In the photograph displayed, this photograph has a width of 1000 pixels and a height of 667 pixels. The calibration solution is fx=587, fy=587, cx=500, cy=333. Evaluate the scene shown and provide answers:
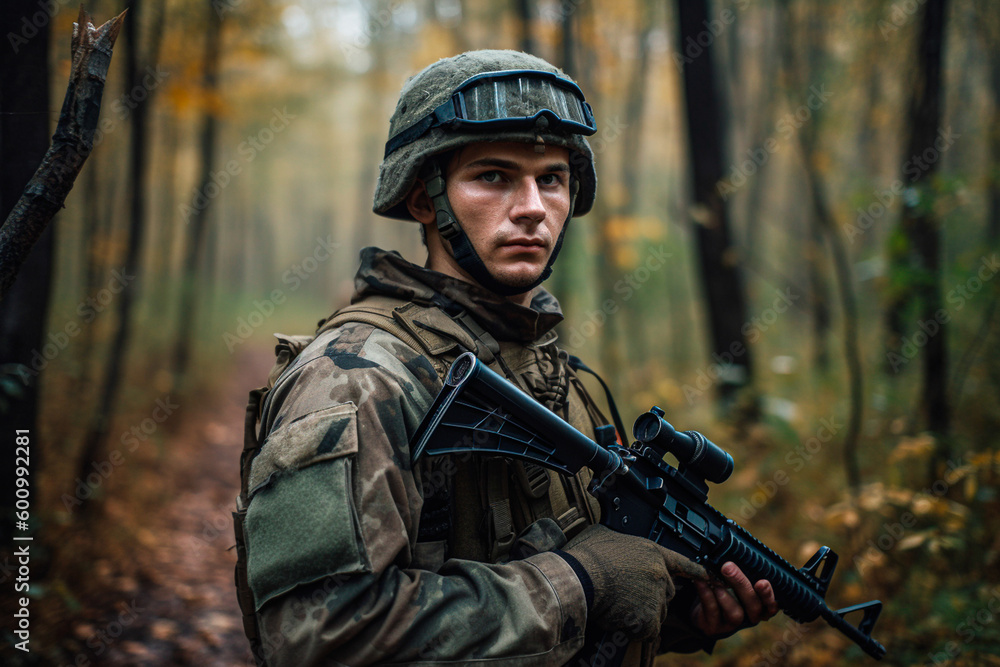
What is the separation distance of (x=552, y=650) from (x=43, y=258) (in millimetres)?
2901

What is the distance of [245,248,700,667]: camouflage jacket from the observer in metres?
1.35

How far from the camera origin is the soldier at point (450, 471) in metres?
1.38

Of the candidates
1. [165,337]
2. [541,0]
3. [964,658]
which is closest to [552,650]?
[964,658]

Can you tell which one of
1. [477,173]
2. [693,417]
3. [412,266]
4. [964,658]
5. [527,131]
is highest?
[527,131]

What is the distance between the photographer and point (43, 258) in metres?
2.81

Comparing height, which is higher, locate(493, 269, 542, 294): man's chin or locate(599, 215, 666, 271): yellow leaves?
Result: locate(599, 215, 666, 271): yellow leaves

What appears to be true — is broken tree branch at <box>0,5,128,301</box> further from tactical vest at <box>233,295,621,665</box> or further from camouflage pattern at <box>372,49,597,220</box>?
camouflage pattern at <box>372,49,597,220</box>

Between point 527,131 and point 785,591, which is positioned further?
point 785,591

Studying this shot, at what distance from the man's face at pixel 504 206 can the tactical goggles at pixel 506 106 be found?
0.09 m

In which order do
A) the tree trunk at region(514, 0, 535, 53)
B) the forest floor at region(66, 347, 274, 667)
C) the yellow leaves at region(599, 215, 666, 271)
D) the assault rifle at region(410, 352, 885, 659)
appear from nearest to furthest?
the assault rifle at region(410, 352, 885, 659)
the forest floor at region(66, 347, 274, 667)
the tree trunk at region(514, 0, 535, 53)
the yellow leaves at region(599, 215, 666, 271)

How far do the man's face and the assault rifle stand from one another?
506 millimetres

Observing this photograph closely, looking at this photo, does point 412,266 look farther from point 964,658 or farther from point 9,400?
point 964,658

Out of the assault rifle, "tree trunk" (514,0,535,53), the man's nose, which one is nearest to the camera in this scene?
the assault rifle

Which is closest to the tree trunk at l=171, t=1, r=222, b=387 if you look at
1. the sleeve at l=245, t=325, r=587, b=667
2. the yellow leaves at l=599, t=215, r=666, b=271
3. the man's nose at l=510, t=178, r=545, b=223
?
the yellow leaves at l=599, t=215, r=666, b=271
